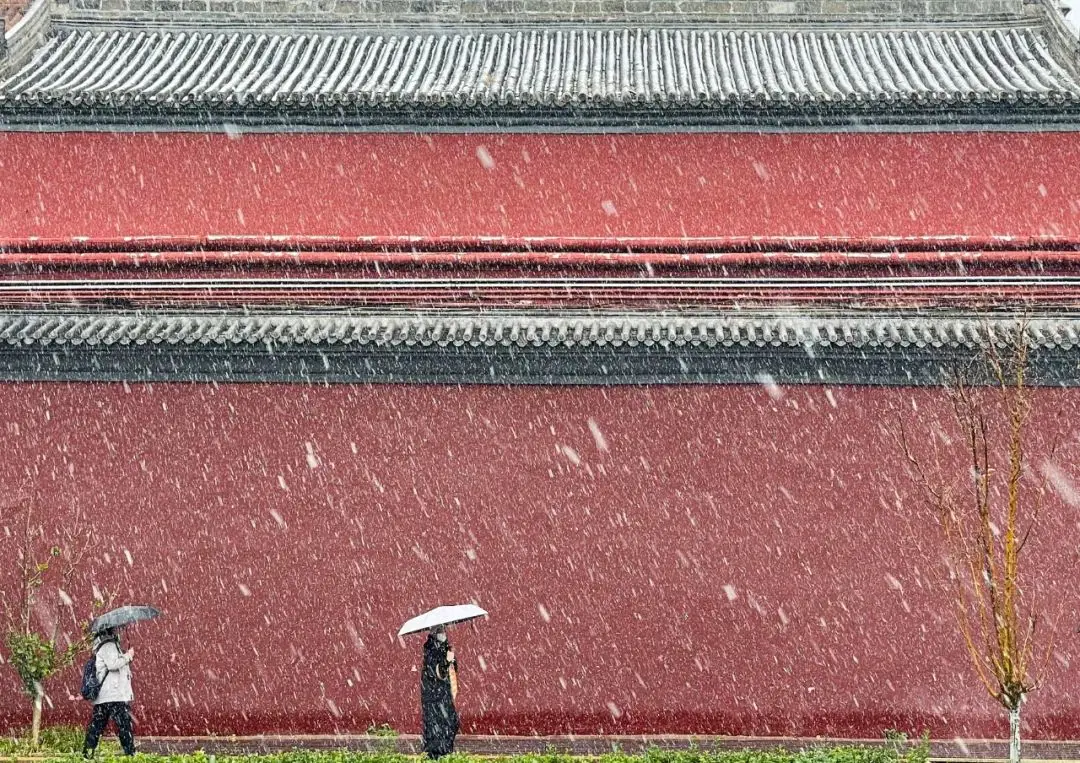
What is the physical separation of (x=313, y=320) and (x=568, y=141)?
10.8 ft

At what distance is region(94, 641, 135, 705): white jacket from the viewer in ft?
28.4

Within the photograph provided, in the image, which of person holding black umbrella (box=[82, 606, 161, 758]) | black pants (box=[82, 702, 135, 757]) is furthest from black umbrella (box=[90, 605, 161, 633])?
black pants (box=[82, 702, 135, 757])

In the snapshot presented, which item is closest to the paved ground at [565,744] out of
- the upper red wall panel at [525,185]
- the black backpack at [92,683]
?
the black backpack at [92,683]

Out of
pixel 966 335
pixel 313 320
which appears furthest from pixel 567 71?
pixel 966 335

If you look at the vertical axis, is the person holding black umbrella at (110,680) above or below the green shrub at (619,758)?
above

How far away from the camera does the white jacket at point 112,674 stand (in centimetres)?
866

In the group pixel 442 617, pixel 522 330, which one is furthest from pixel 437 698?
pixel 522 330

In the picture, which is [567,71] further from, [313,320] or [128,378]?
[128,378]

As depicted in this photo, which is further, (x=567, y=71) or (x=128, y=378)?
(x=567, y=71)

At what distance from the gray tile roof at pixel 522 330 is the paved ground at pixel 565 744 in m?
2.97

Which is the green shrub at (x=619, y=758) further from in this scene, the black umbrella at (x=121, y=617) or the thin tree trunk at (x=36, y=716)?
the thin tree trunk at (x=36, y=716)

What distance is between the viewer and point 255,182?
39.4ft

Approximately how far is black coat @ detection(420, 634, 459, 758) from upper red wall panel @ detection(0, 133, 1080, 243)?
177 inches

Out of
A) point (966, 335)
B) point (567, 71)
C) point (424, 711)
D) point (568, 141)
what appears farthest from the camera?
point (567, 71)
